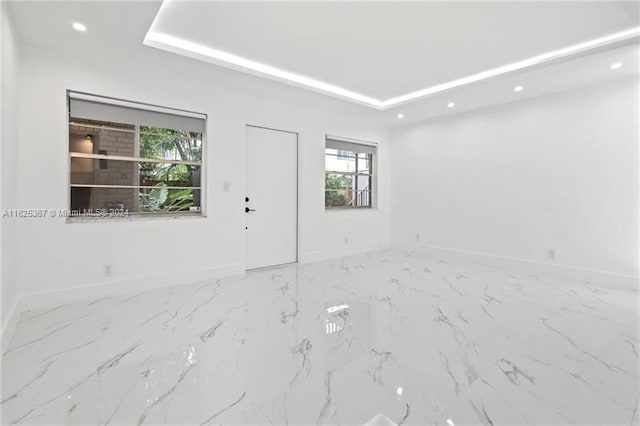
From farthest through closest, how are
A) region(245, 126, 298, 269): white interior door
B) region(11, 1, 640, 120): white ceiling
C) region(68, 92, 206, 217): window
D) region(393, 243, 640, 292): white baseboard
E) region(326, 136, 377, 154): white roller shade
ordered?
region(326, 136, 377, 154): white roller shade, region(245, 126, 298, 269): white interior door, region(393, 243, 640, 292): white baseboard, region(68, 92, 206, 217): window, region(11, 1, 640, 120): white ceiling

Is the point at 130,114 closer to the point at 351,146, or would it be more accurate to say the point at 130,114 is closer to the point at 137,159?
the point at 137,159

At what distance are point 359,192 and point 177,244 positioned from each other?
11.3 ft

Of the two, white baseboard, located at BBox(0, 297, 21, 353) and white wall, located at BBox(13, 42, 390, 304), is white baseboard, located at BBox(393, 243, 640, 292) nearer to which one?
white wall, located at BBox(13, 42, 390, 304)

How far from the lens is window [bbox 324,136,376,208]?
5449 millimetres

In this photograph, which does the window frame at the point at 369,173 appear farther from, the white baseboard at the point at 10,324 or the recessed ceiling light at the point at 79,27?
the white baseboard at the point at 10,324

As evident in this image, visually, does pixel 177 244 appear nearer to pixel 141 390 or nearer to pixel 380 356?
pixel 141 390

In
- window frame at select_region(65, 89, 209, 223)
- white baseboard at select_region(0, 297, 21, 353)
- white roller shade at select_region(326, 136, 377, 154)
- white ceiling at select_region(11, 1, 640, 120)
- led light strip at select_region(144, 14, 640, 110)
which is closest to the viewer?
white baseboard at select_region(0, 297, 21, 353)

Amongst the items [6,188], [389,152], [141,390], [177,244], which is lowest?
[141,390]

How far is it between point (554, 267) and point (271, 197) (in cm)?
399

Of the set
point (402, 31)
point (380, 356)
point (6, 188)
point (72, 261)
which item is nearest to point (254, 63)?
point (402, 31)

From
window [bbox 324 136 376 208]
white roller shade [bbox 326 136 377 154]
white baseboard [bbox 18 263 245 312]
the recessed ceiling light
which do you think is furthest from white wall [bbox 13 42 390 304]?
the recessed ceiling light

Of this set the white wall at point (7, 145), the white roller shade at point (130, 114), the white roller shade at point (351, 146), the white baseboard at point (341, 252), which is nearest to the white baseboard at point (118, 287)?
the white wall at point (7, 145)

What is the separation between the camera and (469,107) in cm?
477

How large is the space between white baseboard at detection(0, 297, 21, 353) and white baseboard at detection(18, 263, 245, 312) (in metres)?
0.13
